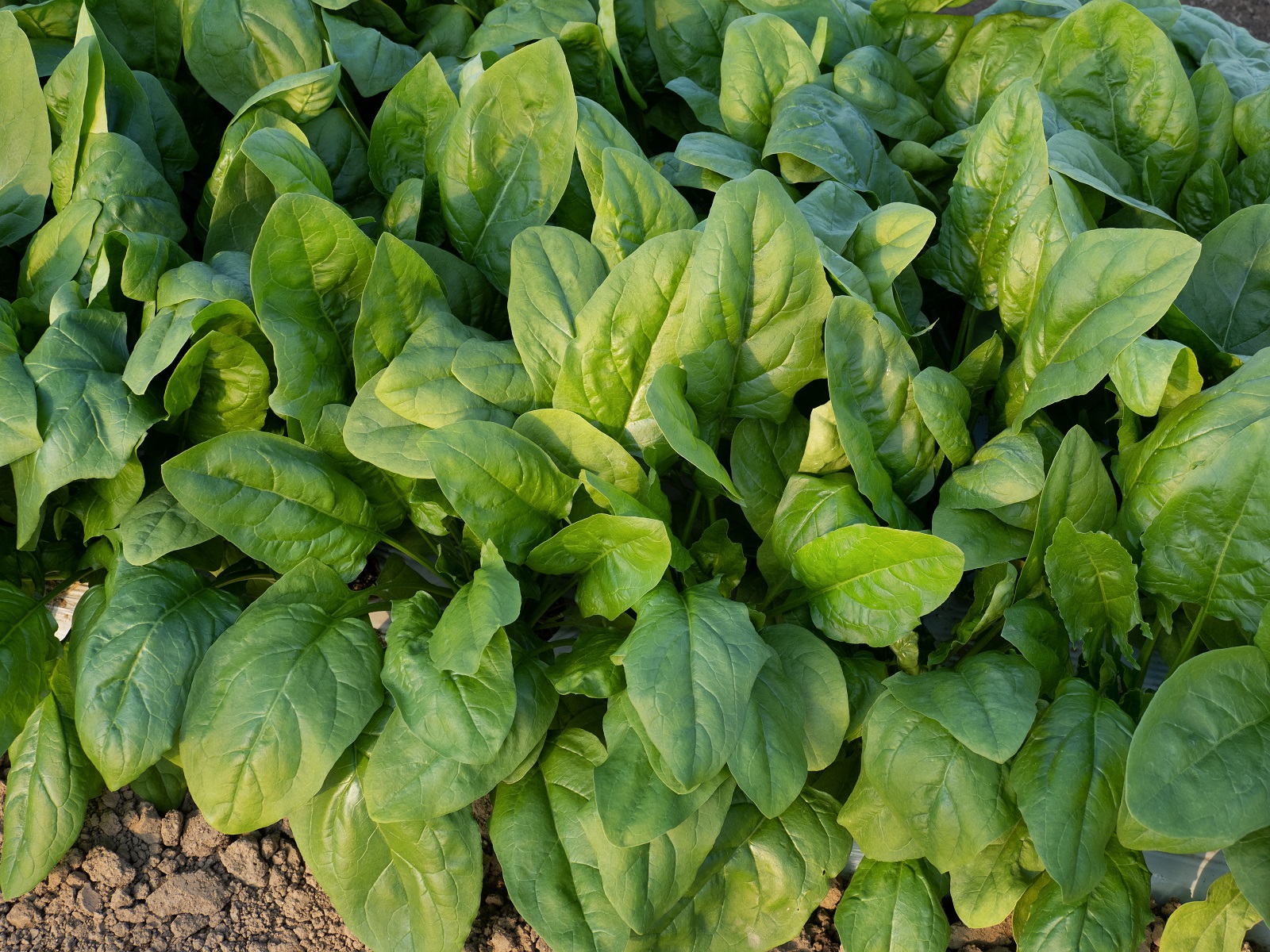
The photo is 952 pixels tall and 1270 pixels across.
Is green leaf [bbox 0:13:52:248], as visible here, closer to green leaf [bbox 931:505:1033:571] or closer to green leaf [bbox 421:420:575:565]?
green leaf [bbox 421:420:575:565]

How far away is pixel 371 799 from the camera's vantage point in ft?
3.57

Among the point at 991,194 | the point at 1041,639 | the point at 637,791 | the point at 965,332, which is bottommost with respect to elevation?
the point at 637,791

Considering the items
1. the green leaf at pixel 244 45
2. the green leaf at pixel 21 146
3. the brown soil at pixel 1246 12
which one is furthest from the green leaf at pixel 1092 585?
the brown soil at pixel 1246 12

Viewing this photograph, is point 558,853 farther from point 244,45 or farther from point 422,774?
point 244,45

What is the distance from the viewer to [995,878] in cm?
118

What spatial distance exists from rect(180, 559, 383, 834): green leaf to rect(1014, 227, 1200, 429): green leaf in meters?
0.80

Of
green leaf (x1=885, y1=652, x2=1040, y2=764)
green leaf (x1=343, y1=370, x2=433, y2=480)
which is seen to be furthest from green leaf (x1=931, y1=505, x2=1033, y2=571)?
green leaf (x1=343, y1=370, x2=433, y2=480)

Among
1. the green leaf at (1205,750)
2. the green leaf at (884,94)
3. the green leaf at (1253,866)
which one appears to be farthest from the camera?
the green leaf at (884,94)

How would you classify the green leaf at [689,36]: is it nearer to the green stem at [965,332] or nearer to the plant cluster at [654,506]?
the plant cluster at [654,506]

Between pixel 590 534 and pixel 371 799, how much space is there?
358 millimetres

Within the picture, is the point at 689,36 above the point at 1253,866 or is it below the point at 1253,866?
above

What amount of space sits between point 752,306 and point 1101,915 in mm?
767

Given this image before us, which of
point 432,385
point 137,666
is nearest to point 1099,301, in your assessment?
point 432,385

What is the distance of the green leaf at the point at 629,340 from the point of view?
3.83 ft
